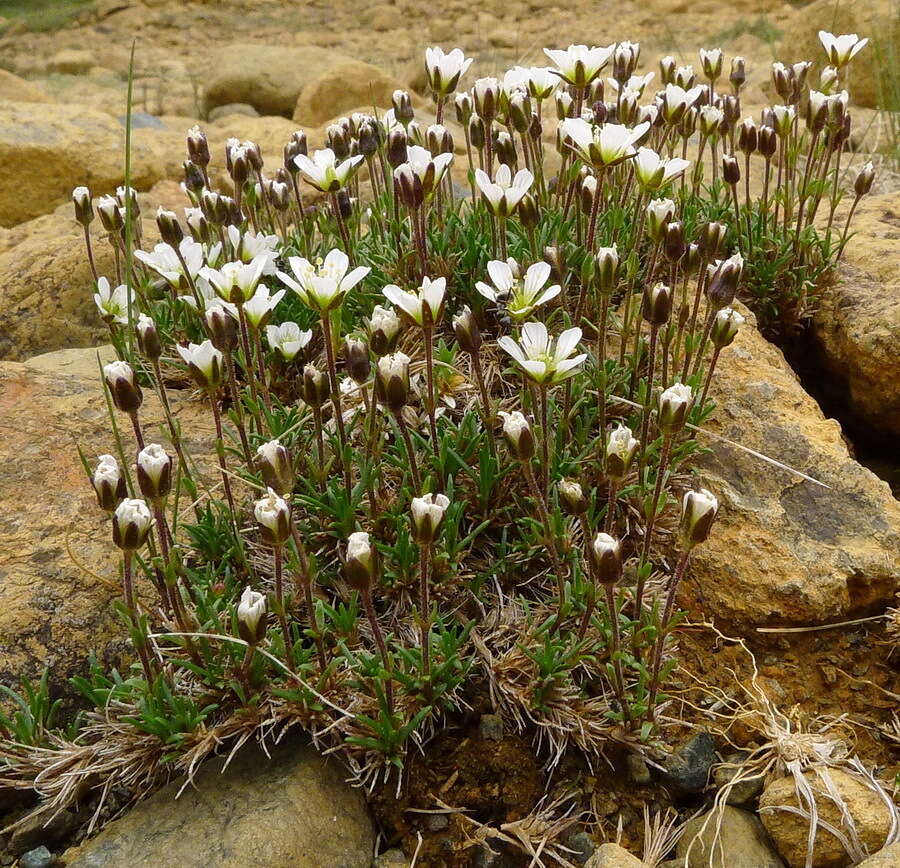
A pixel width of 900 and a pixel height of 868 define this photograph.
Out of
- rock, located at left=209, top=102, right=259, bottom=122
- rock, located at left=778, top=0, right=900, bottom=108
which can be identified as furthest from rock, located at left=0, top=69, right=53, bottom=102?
rock, located at left=778, top=0, right=900, bottom=108

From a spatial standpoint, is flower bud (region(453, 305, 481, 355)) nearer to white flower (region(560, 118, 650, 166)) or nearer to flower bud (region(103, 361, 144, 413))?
white flower (region(560, 118, 650, 166))

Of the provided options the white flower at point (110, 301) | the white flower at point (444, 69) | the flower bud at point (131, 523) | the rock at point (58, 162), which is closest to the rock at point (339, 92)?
the rock at point (58, 162)

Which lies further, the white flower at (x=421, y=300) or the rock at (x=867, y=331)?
the rock at (x=867, y=331)

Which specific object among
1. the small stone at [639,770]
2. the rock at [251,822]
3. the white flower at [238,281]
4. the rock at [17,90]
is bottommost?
the small stone at [639,770]

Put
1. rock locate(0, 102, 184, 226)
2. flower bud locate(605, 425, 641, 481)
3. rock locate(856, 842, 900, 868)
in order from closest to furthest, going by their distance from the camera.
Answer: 1. rock locate(856, 842, 900, 868)
2. flower bud locate(605, 425, 641, 481)
3. rock locate(0, 102, 184, 226)

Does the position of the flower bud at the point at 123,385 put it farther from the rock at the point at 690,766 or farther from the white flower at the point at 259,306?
the rock at the point at 690,766

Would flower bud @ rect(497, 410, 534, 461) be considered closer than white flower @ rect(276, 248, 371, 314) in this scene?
Yes

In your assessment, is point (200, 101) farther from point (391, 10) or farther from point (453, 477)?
point (453, 477)

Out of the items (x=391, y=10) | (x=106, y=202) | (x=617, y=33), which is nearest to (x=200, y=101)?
(x=391, y=10)
